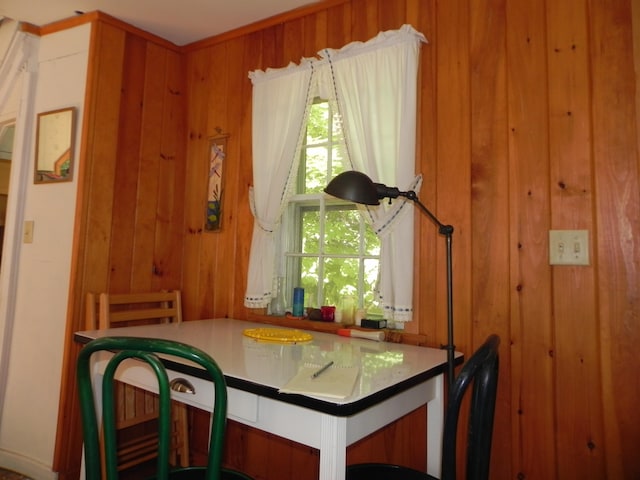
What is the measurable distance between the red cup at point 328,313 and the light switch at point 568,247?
943 mm

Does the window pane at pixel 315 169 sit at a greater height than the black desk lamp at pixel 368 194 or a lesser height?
greater

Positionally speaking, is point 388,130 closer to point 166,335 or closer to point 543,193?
point 543,193

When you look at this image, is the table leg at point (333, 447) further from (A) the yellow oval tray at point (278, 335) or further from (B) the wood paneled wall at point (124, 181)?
(B) the wood paneled wall at point (124, 181)

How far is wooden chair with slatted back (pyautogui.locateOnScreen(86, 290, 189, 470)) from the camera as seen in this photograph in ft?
6.57

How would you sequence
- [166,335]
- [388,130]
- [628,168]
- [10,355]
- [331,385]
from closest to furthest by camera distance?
1. [331,385]
2. [628,168]
3. [166,335]
4. [388,130]
5. [10,355]

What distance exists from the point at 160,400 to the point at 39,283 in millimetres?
1731

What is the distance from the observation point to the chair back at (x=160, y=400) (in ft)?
2.89

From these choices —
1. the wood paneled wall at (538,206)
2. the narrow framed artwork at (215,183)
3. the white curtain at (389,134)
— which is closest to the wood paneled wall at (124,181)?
the narrow framed artwork at (215,183)

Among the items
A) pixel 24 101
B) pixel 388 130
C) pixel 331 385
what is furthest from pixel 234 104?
pixel 331 385

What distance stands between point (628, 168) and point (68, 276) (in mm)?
2443

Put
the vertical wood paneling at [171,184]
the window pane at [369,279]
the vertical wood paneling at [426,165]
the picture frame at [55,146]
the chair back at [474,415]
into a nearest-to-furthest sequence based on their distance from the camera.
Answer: the chair back at [474,415] → the vertical wood paneling at [426,165] → the window pane at [369,279] → the picture frame at [55,146] → the vertical wood paneling at [171,184]

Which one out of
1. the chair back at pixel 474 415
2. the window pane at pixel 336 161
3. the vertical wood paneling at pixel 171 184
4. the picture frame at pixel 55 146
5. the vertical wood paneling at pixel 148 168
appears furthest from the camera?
the vertical wood paneling at pixel 171 184

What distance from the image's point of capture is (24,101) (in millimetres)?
2299

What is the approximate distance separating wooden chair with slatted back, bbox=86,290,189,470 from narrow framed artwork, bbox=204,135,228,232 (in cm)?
47
